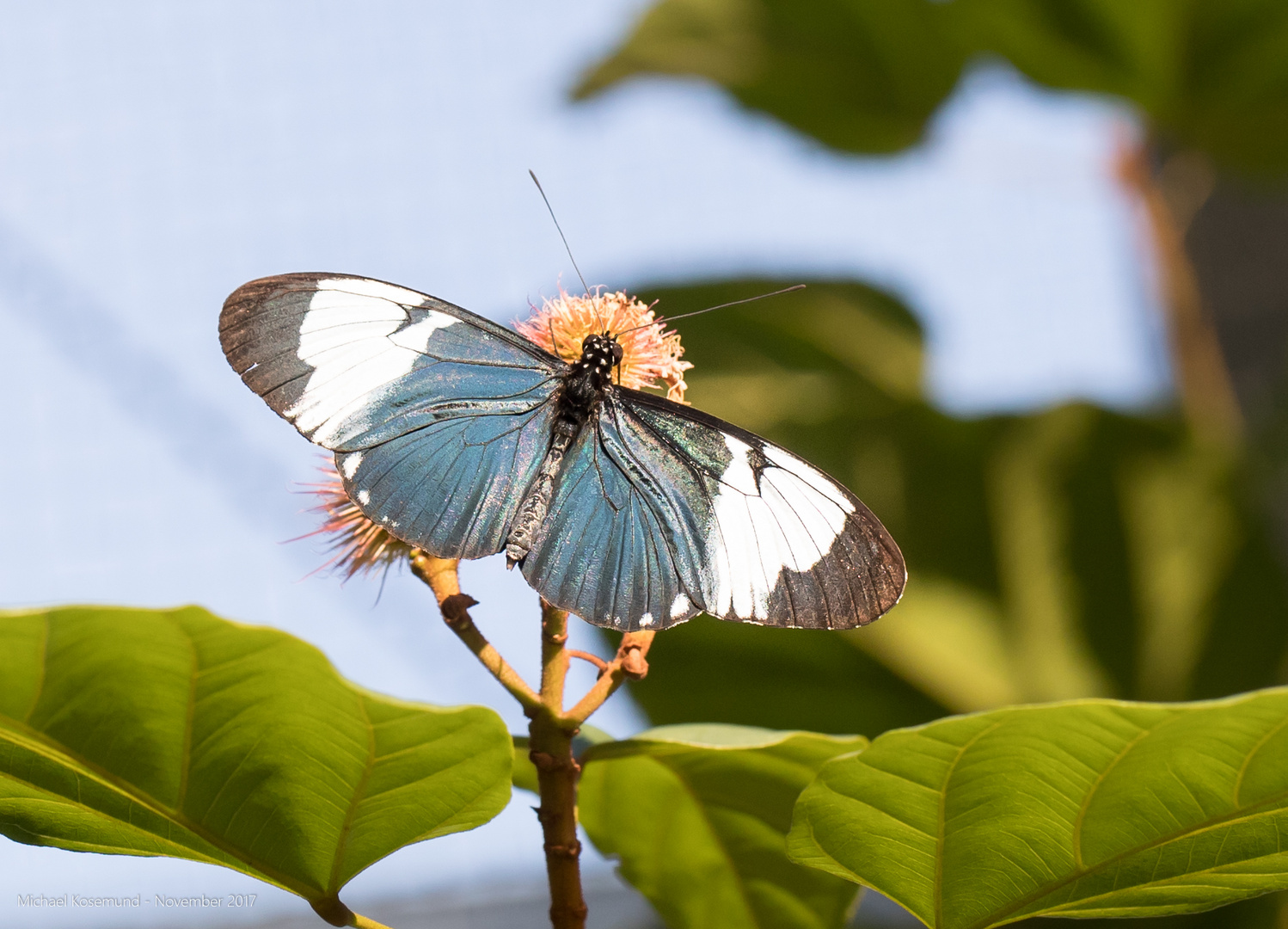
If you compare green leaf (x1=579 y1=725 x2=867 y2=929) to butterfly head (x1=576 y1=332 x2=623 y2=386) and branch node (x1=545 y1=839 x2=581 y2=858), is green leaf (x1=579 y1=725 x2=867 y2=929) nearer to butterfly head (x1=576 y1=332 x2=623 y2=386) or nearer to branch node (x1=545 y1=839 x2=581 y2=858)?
branch node (x1=545 y1=839 x2=581 y2=858)

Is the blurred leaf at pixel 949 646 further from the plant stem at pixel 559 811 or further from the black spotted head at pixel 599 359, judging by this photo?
the plant stem at pixel 559 811

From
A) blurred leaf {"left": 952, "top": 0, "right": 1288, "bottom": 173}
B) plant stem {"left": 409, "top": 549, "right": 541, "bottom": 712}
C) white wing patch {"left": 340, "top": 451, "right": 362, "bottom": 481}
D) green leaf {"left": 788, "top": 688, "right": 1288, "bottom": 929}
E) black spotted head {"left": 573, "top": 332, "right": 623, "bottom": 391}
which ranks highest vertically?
blurred leaf {"left": 952, "top": 0, "right": 1288, "bottom": 173}

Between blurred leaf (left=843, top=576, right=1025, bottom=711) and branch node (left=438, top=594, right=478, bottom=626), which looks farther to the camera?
blurred leaf (left=843, top=576, right=1025, bottom=711)

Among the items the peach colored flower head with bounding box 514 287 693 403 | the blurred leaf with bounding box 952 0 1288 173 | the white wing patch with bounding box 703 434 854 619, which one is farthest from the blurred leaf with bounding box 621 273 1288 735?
the white wing patch with bounding box 703 434 854 619

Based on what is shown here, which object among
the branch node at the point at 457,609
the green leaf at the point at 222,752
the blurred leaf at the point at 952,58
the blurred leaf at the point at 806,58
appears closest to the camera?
the green leaf at the point at 222,752

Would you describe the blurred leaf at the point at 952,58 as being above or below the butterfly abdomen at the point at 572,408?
above

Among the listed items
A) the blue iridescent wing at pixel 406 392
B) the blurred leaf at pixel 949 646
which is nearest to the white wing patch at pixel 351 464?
the blue iridescent wing at pixel 406 392
